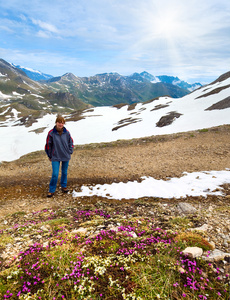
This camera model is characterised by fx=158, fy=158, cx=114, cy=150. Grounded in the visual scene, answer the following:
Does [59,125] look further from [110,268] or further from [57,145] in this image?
[110,268]

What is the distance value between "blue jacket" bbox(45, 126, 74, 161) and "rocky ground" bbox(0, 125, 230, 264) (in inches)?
95.5

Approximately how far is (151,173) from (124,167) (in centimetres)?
252

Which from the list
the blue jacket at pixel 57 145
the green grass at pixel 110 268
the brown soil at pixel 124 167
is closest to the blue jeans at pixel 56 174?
the blue jacket at pixel 57 145

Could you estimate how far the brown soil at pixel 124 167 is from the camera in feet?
30.6

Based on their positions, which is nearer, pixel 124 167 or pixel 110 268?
pixel 110 268

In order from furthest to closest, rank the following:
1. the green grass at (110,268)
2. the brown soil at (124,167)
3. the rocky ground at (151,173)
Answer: the brown soil at (124,167)
the rocky ground at (151,173)
the green grass at (110,268)

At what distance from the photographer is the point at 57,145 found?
27.7 ft

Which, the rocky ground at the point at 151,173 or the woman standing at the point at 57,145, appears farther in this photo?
the woman standing at the point at 57,145

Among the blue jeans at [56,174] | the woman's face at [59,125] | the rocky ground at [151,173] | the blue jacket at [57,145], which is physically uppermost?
the woman's face at [59,125]

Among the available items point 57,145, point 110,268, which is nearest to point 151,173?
point 57,145

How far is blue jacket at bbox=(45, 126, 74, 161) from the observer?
330 inches

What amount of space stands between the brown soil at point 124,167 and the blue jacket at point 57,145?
2425 mm

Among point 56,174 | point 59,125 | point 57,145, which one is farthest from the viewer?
point 56,174

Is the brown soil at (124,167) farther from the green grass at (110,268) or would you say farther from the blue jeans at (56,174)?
the green grass at (110,268)
